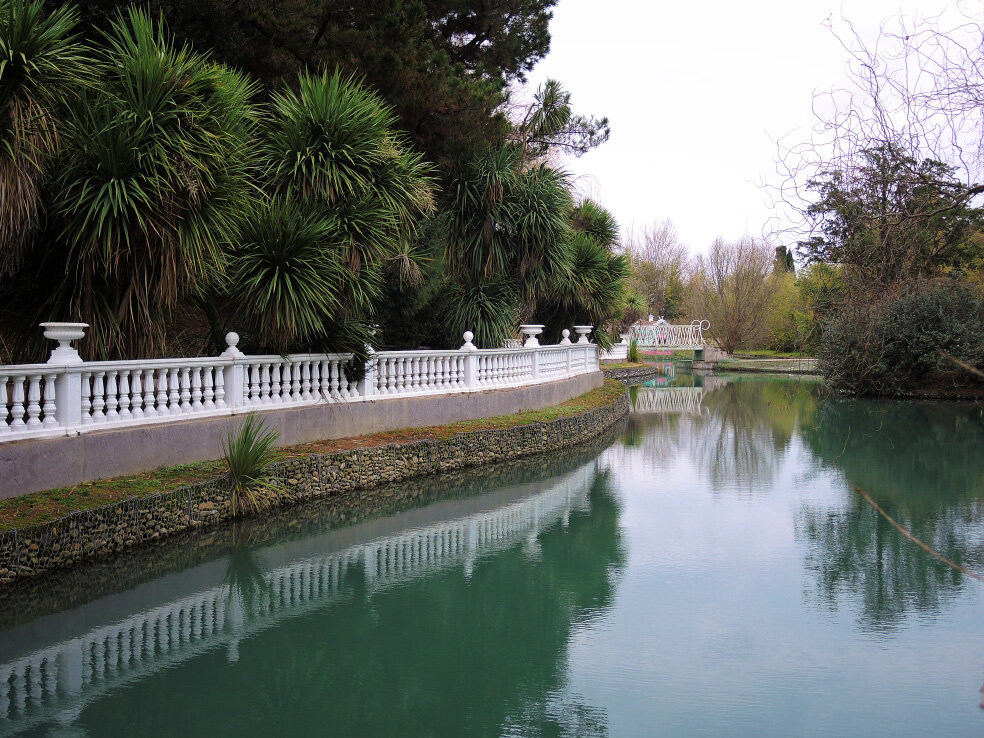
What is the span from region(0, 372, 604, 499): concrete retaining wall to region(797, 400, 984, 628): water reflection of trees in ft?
18.8

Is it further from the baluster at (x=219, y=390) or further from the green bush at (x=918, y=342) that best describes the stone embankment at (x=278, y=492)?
the green bush at (x=918, y=342)

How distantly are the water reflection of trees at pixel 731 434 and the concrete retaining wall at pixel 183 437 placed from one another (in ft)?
12.2

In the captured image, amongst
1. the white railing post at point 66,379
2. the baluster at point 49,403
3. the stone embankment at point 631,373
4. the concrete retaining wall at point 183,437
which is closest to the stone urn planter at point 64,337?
the white railing post at point 66,379

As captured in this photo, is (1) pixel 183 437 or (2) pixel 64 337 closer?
(2) pixel 64 337

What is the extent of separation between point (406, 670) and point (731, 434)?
13.2m

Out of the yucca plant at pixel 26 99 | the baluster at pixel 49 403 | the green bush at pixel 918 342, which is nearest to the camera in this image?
the yucca plant at pixel 26 99

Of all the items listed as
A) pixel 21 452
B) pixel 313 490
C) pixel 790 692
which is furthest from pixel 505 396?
pixel 790 692

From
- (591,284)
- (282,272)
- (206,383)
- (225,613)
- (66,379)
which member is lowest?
(225,613)

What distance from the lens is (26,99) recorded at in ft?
25.3

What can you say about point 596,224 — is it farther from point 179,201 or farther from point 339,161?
point 179,201

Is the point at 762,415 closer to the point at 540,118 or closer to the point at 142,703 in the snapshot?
the point at 540,118

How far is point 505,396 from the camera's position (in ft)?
50.1

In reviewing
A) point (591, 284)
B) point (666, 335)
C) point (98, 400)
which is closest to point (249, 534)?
point (98, 400)

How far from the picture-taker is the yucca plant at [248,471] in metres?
8.95
